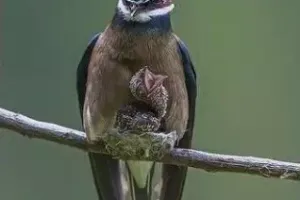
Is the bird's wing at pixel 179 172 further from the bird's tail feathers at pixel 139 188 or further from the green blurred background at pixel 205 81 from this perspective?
the green blurred background at pixel 205 81

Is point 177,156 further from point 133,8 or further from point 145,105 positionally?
point 133,8

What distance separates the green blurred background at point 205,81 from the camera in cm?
271

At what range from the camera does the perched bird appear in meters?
1.58

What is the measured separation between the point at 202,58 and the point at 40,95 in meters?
0.58

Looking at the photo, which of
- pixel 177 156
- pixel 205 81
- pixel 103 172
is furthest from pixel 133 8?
pixel 205 81

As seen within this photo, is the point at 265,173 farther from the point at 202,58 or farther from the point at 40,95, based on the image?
the point at 40,95

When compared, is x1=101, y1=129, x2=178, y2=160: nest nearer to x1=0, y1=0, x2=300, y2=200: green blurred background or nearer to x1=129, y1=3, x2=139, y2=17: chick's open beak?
x1=129, y1=3, x2=139, y2=17: chick's open beak

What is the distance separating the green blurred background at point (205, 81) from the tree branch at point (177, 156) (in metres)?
1.06

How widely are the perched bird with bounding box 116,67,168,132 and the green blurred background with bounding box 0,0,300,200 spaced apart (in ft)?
3.53

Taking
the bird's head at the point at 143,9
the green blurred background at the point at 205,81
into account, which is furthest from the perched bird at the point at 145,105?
the green blurred background at the point at 205,81

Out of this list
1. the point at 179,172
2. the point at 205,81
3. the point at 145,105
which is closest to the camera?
the point at 145,105

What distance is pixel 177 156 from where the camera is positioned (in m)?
1.64

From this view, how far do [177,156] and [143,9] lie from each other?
32 cm

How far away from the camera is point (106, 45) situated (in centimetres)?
173
